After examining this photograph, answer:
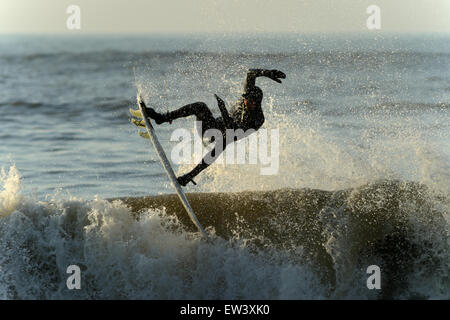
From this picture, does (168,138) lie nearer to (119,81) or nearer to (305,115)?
(305,115)

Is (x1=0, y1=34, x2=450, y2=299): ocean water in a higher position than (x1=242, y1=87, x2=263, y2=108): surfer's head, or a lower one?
lower

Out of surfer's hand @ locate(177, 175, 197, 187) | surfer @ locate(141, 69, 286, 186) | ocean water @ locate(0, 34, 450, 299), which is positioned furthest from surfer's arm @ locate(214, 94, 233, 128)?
ocean water @ locate(0, 34, 450, 299)

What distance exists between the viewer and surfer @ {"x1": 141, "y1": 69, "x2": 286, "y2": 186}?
721 centimetres

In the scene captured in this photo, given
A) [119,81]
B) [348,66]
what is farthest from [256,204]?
[119,81]

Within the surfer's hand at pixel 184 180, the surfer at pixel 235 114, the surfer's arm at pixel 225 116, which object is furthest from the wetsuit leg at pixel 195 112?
the surfer's hand at pixel 184 180

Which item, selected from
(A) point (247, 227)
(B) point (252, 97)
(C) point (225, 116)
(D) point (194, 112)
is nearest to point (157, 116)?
(D) point (194, 112)

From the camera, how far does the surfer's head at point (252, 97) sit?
7203mm

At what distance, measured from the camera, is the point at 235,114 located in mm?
7402

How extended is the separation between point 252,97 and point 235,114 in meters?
0.33

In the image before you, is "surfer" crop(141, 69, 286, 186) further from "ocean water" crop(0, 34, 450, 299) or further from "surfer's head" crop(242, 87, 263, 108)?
"ocean water" crop(0, 34, 450, 299)

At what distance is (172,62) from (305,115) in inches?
722

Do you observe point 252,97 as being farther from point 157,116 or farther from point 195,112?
point 157,116

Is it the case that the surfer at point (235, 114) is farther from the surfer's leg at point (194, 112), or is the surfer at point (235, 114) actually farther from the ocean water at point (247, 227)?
the ocean water at point (247, 227)
